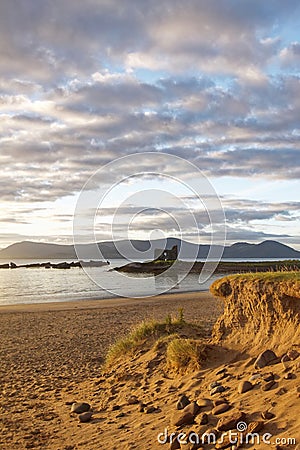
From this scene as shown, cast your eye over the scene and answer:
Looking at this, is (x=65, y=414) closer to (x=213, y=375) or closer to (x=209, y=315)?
(x=213, y=375)

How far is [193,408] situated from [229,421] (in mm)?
922

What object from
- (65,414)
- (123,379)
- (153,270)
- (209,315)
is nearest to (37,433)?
(65,414)

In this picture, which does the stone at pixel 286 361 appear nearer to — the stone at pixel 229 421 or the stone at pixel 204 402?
the stone at pixel 204 402

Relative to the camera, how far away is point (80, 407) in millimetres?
8242

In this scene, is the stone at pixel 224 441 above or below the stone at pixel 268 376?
below

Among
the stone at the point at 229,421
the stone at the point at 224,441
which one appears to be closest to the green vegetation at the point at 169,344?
the stone at the point at 229,421

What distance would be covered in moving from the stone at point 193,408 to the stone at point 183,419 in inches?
2.6

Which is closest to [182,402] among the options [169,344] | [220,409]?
[220,409]

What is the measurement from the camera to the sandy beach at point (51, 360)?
763 centimetres

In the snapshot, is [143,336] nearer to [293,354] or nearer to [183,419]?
[293,354]

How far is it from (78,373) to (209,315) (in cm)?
1214

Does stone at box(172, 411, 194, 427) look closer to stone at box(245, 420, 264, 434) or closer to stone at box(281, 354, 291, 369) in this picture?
stone at box(245, 420, 264, 434)

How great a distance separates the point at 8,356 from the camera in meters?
13.8

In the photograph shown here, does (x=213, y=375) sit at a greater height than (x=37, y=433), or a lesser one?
greater
